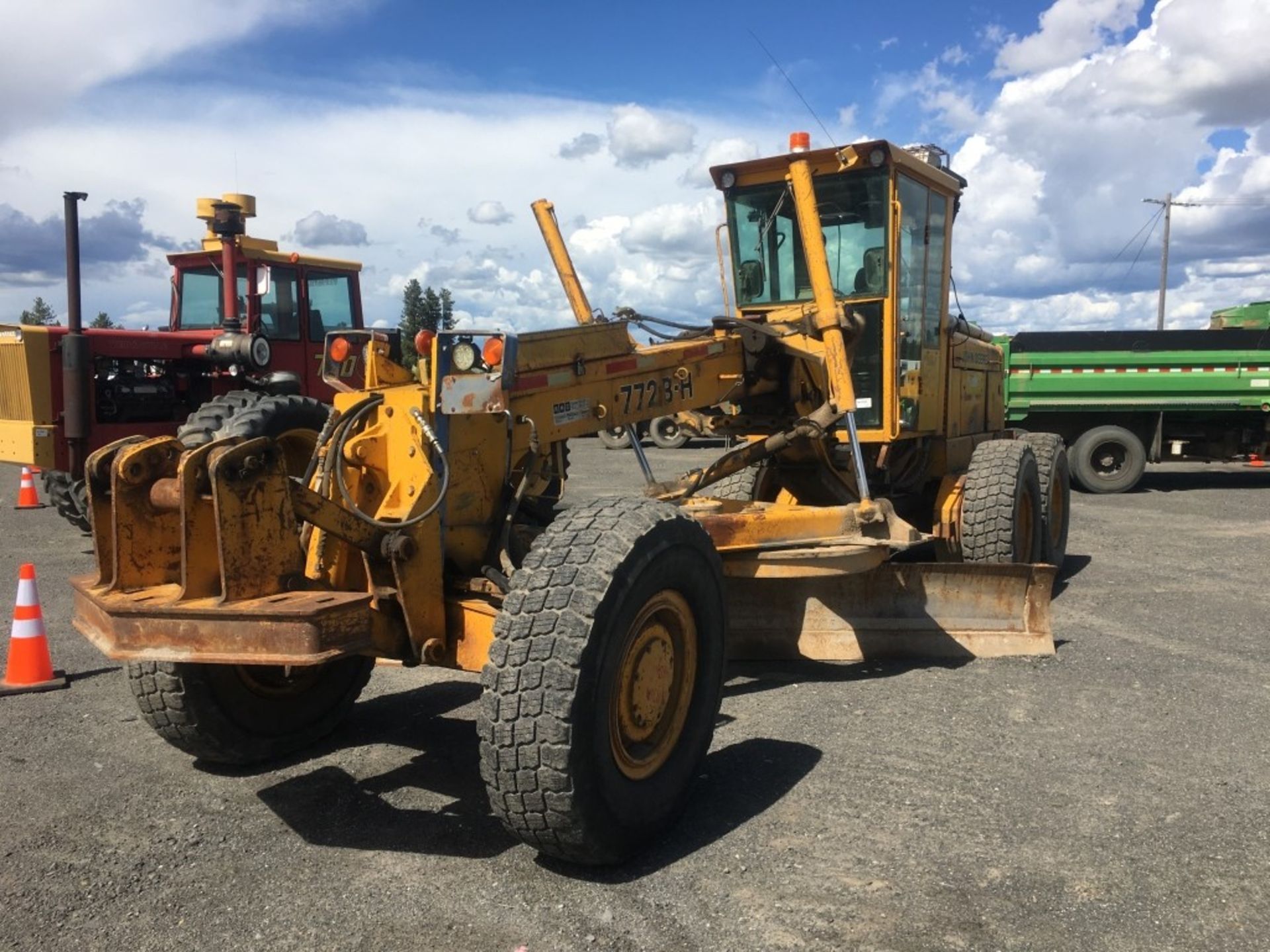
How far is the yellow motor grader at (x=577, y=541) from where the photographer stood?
3.26 metres

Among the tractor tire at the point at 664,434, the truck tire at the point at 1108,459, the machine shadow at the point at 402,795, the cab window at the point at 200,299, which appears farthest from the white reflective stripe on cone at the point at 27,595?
the tractor tire at the point at 664,434

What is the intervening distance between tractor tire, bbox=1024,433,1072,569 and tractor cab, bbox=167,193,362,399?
255 inches

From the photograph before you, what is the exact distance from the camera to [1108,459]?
49.0 ft

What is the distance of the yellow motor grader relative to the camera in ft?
10.7

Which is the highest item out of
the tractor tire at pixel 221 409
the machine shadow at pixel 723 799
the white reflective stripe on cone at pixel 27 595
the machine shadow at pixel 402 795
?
the tractor tire at pixel 221 409

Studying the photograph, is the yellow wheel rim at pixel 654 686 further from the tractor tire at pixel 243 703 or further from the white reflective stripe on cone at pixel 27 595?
the white reflective stripe on cone at pixel 27 595

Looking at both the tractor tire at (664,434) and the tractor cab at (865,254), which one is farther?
the tractor tire at (664,434)

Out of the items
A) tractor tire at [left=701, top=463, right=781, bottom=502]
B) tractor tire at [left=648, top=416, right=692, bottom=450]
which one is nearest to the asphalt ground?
tractor tire at [left=701, top=463, right=781, bottom=502]

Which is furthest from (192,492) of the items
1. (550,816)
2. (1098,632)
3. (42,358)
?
(42,358)

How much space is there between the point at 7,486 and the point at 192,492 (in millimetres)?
14828

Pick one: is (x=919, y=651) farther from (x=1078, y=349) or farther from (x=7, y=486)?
(x=7, y=486)

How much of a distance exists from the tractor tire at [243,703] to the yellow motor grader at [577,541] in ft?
0.04

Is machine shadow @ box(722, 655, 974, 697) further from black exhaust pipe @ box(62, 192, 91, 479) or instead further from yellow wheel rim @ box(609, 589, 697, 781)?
black exhaust pipe @ box(62, 192, 91, 479)

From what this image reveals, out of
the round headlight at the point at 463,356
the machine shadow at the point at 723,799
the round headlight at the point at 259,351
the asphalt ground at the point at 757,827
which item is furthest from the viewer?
the round headlight at the point at 259,351
